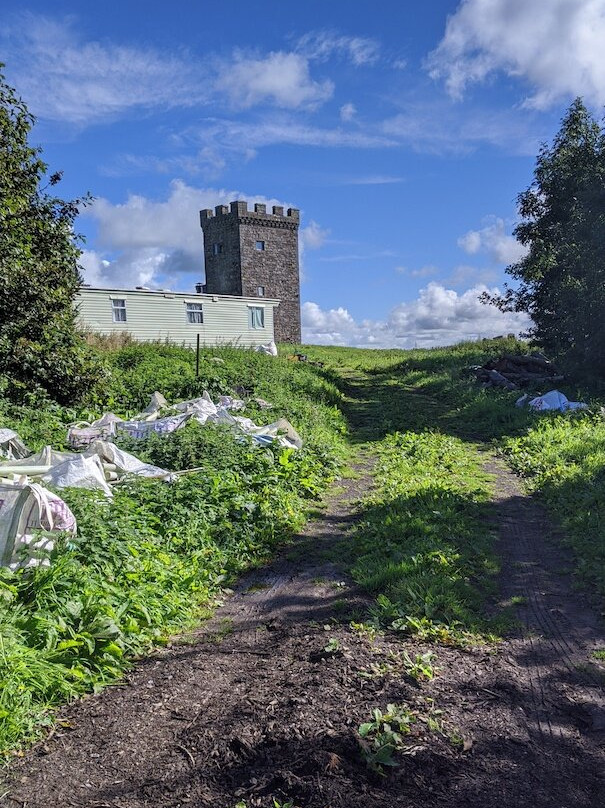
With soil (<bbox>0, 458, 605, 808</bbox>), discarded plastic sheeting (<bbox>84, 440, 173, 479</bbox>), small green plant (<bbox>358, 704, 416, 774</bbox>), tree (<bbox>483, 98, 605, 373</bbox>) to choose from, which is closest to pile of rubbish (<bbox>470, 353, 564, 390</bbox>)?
tree (<bbox>483, 98, 605, 373</bbox>)

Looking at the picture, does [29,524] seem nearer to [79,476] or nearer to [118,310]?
[79,476]

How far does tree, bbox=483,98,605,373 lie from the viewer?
1516cm

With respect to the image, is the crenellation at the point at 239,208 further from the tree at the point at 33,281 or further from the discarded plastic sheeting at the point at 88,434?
the discarded plastic sheeting at the point at 88,434

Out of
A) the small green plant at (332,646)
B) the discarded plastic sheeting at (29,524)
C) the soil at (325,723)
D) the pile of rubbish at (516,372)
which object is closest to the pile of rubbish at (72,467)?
the discarded plastic sheeting at (29,524)

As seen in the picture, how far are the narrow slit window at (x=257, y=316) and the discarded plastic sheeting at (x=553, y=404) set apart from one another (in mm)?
20653

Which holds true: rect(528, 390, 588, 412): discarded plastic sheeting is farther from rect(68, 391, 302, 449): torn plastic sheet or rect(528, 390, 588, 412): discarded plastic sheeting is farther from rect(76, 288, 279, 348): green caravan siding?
rect(76, 288, 279, 348): green caravan siding

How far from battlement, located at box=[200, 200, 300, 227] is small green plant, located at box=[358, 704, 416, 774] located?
4405 cm

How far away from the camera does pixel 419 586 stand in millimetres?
4449

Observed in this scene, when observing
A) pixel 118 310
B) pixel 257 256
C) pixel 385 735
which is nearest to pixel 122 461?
pixel 385 735

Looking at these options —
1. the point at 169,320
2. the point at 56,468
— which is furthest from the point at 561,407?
the point at 169,320

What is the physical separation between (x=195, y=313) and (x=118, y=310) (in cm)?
425

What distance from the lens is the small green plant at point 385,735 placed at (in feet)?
8.39

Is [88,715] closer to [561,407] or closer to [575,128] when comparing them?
[561,407]

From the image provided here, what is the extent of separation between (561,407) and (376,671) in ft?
36.5
